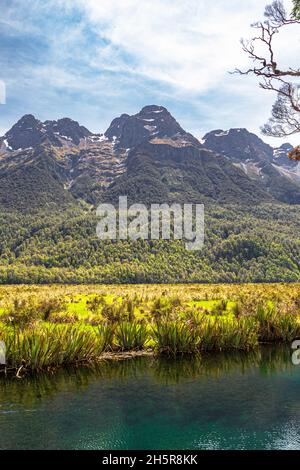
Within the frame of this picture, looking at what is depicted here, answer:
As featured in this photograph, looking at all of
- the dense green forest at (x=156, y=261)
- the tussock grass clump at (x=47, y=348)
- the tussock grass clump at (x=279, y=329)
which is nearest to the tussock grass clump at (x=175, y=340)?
the tussock grass clump at (x=47, y=348)

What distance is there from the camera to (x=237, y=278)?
162m

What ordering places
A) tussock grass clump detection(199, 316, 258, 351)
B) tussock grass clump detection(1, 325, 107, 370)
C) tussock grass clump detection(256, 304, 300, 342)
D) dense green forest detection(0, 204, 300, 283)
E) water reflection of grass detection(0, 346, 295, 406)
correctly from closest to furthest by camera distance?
water reflection of grass detection(0, 346, 295, 406), tussock grass clump detection(1, 325, 107, 370), tussock grass clump detection(199, 316, 258, 351), tussock grass clump detection(256, 304, 300, 342), dense green forest detection(0, 204, 300, 283)

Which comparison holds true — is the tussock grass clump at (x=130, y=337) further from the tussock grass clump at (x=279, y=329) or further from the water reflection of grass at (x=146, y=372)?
the tussock grass clump at (x=279, y=329)

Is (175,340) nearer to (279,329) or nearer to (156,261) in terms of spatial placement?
(279,329)

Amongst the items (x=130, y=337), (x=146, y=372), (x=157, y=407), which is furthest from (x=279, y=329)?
(x=157, y=407)

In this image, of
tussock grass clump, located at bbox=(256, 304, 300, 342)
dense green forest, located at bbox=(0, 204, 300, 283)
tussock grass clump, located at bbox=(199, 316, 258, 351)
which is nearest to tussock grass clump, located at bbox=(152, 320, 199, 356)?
tussock grass clump, located at bbox=(199, 316, 258, 351)

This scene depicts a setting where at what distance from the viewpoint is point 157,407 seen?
961cm

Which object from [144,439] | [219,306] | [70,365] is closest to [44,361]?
[70,365]

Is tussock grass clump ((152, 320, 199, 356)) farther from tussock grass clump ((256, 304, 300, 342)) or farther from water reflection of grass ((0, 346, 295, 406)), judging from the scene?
tussock grass clump ((256, 304, 300, 342))

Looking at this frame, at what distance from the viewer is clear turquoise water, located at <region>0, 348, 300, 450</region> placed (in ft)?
25.9

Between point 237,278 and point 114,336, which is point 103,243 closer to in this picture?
point 237,278

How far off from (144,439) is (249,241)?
7426 inches

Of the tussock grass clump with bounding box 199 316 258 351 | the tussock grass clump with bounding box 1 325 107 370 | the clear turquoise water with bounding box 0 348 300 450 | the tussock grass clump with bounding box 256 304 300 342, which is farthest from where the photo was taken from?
the tussock grass clump with bounding box 256 304 300 342

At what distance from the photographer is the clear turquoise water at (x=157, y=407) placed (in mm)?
7891
